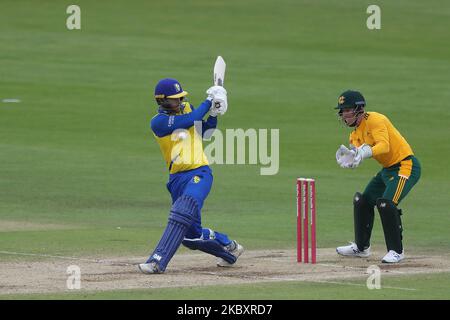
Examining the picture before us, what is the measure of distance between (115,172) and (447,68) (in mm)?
14895

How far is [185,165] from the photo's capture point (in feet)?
43.7

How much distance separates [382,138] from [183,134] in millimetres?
2174

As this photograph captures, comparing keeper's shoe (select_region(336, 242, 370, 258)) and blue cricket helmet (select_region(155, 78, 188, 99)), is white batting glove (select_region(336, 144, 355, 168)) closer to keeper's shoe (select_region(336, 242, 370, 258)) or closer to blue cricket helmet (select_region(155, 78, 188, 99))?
keeper's shoe (select_region(336, 242, 370, 258))

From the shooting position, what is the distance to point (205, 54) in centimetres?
3625

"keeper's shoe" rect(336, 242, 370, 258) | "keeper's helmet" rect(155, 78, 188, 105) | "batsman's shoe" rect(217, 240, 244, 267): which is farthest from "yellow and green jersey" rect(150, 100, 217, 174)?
"keeper's shoe" rect(336, 242, 370, 258)

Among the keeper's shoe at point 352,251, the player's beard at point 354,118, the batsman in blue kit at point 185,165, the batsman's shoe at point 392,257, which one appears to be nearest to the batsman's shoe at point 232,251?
the batsman in blue kit at point 185,165

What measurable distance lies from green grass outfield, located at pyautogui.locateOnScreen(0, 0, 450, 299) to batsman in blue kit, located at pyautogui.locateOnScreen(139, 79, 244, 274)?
122cm

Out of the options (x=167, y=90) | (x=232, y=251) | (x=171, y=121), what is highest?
(x=167, y=90)

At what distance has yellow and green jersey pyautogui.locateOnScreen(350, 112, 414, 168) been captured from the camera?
1388 cm

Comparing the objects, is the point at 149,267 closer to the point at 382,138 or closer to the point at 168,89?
the point at 168,89

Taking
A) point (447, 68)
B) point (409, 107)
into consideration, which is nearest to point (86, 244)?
point (409, 107)

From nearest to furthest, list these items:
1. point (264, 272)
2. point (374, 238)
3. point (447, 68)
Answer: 1. point (264, 272)
2. point (374, 238)
3. point (447, 68)

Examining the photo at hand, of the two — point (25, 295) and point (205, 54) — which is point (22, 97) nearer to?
point (205, 54)

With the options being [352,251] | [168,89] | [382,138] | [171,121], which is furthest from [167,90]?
[352,251]
